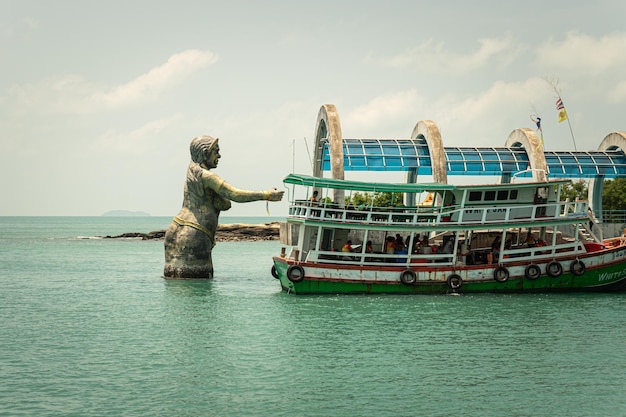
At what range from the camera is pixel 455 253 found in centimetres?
3478

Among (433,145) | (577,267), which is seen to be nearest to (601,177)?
(433,145)

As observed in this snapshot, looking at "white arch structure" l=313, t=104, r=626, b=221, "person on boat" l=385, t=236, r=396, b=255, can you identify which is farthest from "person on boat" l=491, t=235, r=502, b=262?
"white arch structure" l=313, t=104, r=626, b=221

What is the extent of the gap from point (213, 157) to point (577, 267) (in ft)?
59.8

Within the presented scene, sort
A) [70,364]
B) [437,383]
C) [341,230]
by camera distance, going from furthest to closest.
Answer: [341,230], [70,364], [437,383]

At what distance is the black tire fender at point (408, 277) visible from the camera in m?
34.1

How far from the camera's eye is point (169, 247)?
41.5m

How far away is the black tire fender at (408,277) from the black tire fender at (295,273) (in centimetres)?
416

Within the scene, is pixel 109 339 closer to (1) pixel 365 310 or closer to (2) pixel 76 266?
(1) pixel 365 310

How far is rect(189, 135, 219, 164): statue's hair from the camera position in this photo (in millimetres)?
41031

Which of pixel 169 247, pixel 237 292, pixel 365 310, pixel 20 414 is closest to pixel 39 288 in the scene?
pixel 169 247

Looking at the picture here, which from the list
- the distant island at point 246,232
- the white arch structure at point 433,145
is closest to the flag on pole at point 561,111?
the white arch structure at point 433,145

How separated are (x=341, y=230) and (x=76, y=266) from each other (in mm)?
29029

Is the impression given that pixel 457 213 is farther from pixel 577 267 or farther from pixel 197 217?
pixel 197 217

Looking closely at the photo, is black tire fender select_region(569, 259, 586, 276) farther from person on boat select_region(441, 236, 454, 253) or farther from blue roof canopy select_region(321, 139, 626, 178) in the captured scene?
blue roof canopy select_region(321, 139, 626, 178)
